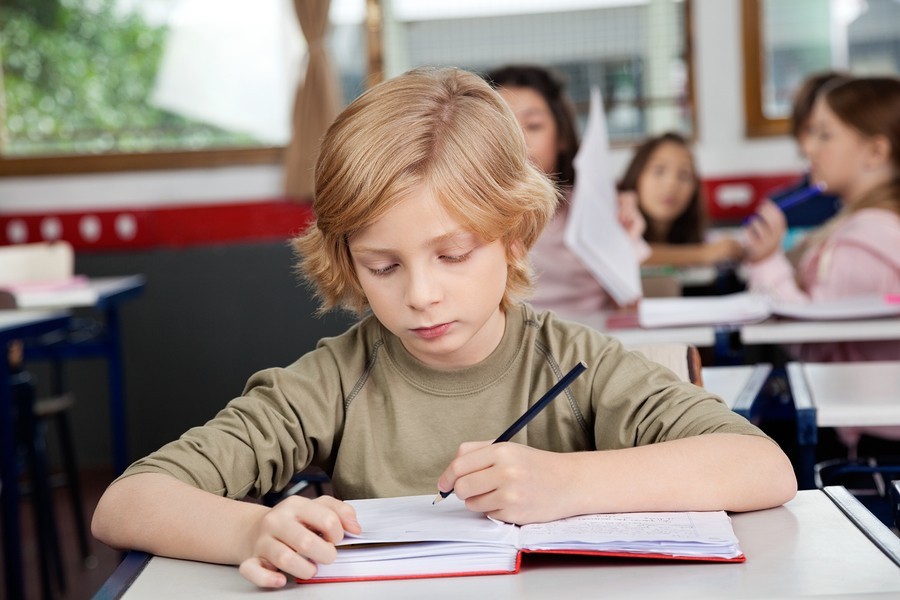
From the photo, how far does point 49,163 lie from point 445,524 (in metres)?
4.24

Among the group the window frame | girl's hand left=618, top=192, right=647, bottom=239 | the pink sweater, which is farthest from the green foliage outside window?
the pink sweater

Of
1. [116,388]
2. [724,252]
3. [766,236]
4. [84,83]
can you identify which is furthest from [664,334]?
[84,83]

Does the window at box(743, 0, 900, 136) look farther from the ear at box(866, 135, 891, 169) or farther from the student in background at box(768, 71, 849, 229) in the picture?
the ear at box(866, 135, 891, 169)

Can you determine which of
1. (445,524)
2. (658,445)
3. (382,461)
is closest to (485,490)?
(445,524)

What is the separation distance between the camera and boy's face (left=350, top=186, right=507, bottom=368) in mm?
1042

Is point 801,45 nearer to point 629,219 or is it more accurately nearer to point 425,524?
point 629,219

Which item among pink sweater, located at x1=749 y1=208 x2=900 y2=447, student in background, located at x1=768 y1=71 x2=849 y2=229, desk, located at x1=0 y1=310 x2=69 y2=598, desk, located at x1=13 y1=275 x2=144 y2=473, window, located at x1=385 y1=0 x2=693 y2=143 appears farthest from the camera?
window, located at x1=385 y1=0 x2=693 y2=143

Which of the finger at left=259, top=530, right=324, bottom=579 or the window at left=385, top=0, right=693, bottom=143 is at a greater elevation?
the window at left=385, top=0, right=693, bottom=143

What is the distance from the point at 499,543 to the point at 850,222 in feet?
6.32

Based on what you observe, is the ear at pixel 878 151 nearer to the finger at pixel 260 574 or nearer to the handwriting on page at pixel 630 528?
the handwriting on page at pixel 630 528

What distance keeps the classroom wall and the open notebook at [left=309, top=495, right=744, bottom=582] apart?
3.59 meters

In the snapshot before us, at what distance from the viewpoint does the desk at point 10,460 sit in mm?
2551

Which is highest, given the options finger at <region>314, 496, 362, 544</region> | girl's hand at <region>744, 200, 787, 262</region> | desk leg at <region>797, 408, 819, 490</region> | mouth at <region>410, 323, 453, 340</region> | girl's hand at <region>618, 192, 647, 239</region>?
girl's hand at <region>618, 192, 647, 239</region>

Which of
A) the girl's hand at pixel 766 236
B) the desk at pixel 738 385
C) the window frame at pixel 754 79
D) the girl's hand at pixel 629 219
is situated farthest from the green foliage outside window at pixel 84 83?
the desk at pixel 738 385
